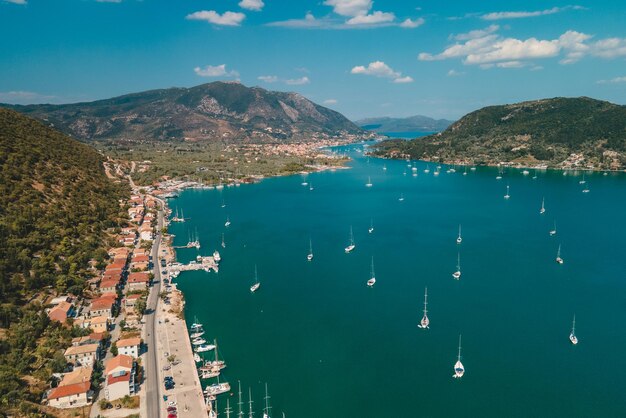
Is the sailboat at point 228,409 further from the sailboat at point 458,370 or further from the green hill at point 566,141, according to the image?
the green hill at point 566,141

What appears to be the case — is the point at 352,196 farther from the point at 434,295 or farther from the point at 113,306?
the point at 113,306

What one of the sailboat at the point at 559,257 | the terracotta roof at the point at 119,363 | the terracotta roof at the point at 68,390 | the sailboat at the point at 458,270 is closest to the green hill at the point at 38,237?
the terracotta roof at the point at 68,390

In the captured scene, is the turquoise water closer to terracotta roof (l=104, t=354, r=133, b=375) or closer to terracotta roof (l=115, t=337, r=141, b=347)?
terracotta roof (l=115, t=337, r=141, b=347)

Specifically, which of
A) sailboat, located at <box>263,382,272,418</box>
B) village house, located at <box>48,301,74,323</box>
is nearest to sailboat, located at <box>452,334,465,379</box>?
sailboat, located at <box>263,382,272,418</box>

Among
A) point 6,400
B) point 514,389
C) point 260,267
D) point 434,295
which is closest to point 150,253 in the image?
point 260,267

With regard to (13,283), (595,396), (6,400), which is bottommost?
(595,396)
